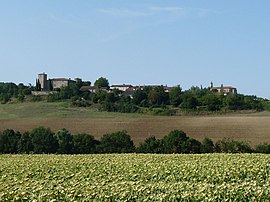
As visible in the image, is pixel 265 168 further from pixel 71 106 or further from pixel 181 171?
pixel 71 106

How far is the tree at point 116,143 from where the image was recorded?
157ft

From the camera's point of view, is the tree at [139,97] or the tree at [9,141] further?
the tree at [139,97]

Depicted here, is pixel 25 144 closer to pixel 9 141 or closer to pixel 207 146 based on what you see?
pixel 9 141

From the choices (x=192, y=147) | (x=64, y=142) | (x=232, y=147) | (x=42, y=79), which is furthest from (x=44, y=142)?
(x=42, y=79)

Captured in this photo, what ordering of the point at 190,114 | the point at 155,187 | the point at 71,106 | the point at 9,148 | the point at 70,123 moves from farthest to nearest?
the point at 71,106, the point at 190,114, the point at 70,123, the point at 9,148, the point at 155,187

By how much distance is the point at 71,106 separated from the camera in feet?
246

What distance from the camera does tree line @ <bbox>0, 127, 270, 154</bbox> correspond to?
46906 mm

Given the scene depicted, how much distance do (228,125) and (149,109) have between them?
55.3 ft

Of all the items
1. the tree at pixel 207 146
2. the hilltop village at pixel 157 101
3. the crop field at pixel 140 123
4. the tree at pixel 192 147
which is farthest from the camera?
the hilltop village at pixel 157 101

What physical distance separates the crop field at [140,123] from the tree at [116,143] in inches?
73.1

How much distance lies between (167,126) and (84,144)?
12.3 metres

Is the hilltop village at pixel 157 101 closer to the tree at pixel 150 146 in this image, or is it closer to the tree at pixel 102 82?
the tree at pixel 150 146

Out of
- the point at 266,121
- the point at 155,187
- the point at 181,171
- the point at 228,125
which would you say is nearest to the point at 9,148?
the point at 228,125

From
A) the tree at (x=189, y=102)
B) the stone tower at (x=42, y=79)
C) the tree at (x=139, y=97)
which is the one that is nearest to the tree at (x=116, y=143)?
the tree at (x=189, y=102)
